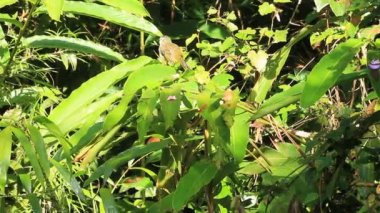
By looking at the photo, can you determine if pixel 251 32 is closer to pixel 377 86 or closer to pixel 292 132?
pixel 292 132

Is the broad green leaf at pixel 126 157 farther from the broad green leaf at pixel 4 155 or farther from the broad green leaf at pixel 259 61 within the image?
the broad green leaf at pixel 259 61

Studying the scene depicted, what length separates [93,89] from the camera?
138 cm

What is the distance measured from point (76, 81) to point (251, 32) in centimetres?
79

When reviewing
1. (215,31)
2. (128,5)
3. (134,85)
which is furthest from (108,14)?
(215,31)

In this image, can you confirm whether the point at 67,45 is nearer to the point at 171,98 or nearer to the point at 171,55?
the point at 171,55

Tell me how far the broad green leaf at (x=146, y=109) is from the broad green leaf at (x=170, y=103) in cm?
2

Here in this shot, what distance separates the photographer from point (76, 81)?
2506mm

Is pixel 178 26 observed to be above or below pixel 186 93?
below

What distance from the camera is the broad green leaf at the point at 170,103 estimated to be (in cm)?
118

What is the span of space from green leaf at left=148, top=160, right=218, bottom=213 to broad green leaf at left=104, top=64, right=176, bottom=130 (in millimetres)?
163

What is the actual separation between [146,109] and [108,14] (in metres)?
0.35

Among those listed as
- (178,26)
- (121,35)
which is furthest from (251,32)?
(121,35)

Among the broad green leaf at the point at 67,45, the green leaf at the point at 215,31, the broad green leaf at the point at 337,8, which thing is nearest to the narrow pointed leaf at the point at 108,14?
the broad green leaf at the point at 67,45

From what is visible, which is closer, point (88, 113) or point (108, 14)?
point (88, 113)
